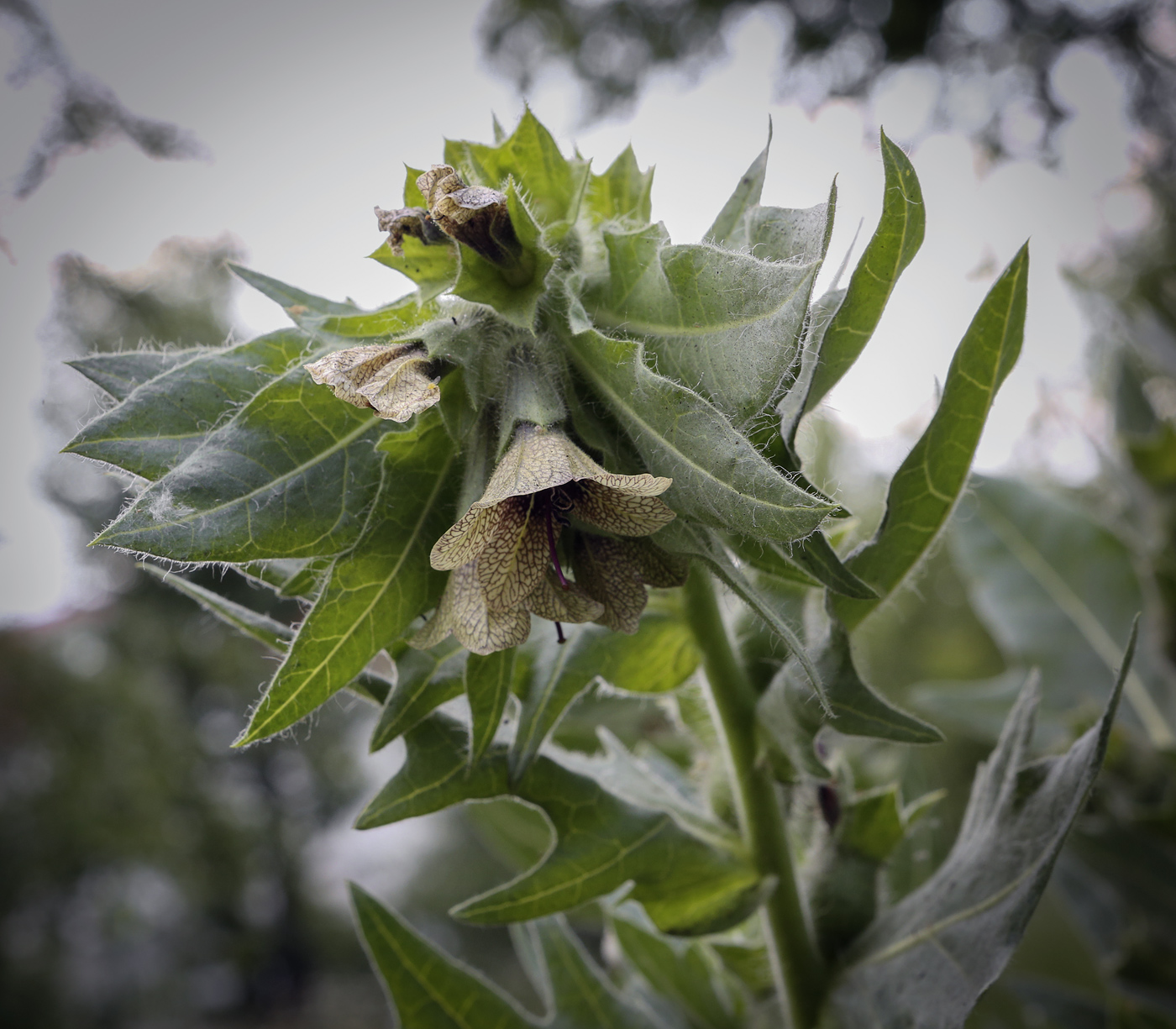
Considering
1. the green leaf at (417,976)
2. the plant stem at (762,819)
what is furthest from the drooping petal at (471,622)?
the green leaf at (417,976)

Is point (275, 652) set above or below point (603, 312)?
below

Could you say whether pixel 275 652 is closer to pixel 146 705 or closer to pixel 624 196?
pixel 624 196

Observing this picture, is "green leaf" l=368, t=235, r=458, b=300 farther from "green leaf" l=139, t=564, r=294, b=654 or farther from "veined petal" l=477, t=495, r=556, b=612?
"green leaf" l=139, t=564, r=294, b=654

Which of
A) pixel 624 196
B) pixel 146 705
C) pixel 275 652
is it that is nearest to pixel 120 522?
pixel 275 652

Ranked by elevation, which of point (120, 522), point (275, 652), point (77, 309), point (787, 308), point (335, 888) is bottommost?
point (335, 888)

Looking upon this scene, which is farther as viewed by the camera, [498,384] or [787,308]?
[498,384]

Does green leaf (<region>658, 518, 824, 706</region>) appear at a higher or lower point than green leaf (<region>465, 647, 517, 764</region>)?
higher

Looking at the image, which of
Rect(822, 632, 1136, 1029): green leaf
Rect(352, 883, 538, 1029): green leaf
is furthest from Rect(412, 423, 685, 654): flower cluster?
Rect(352, 883, 538, 1029): green leaf

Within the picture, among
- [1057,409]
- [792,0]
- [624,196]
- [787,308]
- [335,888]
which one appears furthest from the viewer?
[335,888]
